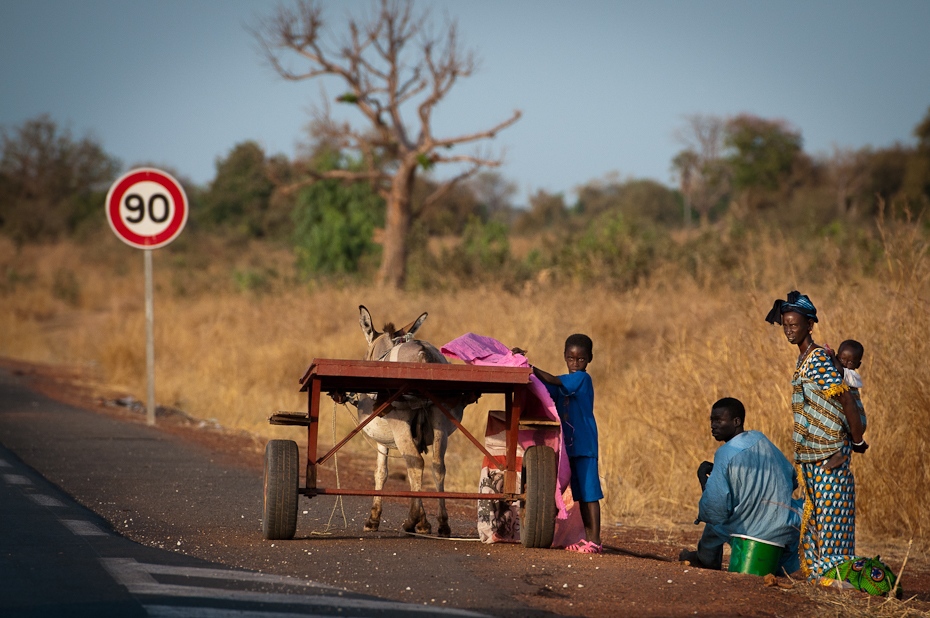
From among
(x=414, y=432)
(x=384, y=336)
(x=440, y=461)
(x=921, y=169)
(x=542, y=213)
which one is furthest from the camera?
(x=542, y=213)

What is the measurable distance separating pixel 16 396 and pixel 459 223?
3943cm

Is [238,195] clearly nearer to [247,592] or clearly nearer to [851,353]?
[851,353]

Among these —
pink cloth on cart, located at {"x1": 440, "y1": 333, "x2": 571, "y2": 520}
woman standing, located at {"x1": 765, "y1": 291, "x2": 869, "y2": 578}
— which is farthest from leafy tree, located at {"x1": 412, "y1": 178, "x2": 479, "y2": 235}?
woman standing, located at {"x1": 765, "y1": 291, "x2": 869, "y2": 578}

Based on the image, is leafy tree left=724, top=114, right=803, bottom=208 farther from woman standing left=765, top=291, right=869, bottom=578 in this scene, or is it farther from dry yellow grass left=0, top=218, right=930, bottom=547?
woman standing left=765, top=291, right=869, bottom=578

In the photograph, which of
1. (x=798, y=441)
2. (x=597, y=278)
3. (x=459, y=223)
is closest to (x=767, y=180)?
(x=459, y=223)

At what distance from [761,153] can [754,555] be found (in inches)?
1984

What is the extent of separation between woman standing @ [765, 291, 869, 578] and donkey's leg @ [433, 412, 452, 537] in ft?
8.00

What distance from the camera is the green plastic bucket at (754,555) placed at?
7.14m

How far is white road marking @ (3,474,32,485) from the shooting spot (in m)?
9.60

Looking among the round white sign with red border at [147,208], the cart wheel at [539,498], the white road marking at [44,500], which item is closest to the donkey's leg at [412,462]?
the cart wheel at [539,498]

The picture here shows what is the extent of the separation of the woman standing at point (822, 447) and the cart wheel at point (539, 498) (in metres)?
1.59

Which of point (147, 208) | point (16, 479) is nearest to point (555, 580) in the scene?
point (16, 479)

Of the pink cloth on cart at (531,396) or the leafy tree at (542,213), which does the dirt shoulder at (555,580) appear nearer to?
the pink cloth on cart at (531,396)

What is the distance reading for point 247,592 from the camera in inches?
225
